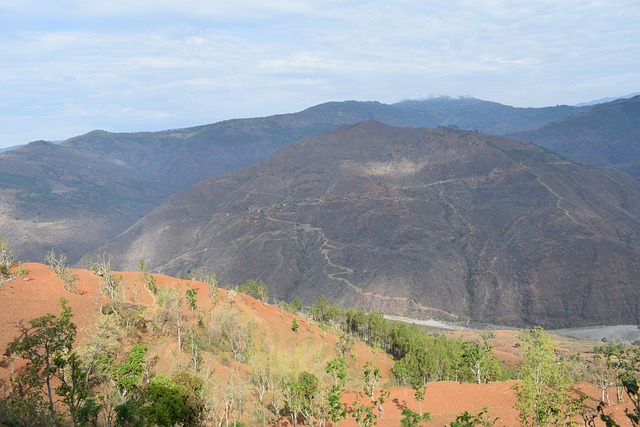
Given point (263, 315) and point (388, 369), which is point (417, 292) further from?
point (263, 315)

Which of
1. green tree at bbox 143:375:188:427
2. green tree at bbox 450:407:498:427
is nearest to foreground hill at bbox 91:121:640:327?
green tree at bbox 450:407:498:427

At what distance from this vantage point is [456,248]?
15362 cm

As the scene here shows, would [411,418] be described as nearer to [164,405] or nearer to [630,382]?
[164,405]

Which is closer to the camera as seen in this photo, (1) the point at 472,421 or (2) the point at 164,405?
(2) the point at 164,405

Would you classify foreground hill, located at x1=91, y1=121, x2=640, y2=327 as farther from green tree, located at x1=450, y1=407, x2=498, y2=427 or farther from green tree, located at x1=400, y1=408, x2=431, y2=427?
green tree, located at x1=450, y1=407, x2=498, y2=427

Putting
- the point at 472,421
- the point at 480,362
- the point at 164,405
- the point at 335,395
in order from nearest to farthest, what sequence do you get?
the point at 164,405, the point at 472,421, the point at 335,395, the point at 480,362

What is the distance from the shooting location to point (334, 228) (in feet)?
571

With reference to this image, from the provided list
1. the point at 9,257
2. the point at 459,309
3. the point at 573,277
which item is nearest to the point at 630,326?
the point at 573,277

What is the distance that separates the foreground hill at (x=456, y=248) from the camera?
413 ft

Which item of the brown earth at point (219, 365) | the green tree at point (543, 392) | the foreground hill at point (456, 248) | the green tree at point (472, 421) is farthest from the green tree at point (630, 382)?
the foreground hill at point (456, 248)

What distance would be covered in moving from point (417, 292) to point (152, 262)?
11525cm

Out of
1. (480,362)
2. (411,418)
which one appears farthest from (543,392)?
(480,362)

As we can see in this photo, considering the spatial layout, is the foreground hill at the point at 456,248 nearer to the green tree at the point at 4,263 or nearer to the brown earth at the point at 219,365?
the brown earth at the point at 219,365

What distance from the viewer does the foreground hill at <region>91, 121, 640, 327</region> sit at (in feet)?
413
